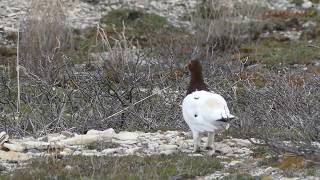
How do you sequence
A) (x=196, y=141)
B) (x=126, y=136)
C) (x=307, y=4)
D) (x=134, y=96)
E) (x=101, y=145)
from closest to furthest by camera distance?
(x=196, y=141) < (x=101, y=145) < (x=126, y=136) < (x=134, y=96) < (x=307, y=4)

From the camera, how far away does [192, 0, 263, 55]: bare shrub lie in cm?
1997

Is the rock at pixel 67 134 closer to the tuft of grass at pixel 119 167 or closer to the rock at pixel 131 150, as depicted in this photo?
the rock at pixel 131 150

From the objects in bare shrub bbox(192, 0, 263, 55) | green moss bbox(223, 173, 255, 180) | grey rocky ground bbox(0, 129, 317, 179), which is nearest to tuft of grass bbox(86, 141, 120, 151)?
grey rocky ground bbox(0, 129, 317, 179)

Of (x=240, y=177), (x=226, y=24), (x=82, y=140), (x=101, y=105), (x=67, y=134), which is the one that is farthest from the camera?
(x=226, y=24)

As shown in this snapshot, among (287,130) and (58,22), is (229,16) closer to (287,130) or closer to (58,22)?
(58,22)

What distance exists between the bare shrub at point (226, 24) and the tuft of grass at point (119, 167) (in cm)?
1173

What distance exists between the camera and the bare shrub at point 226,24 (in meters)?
20.0

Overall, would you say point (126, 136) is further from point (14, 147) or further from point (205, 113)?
point (205, 113)

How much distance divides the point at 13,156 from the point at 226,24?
13.3 metres

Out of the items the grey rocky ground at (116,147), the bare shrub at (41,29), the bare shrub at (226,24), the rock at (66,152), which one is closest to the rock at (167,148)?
the grey rocky ground at (116,147)

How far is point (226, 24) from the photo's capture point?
20453 millimetres

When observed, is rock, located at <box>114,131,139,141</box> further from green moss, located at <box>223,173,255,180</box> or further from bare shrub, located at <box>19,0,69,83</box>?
bare shrub, located at <box>19,0,69,83</box>

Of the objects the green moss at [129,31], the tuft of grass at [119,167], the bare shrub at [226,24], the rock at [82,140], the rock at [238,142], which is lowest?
the green moss at [129,31]

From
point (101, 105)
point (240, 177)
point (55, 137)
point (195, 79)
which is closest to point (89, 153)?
point (55, 137)
